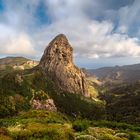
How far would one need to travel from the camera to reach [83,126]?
118 feet

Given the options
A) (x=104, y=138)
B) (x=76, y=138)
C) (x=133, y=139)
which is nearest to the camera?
(x=76, y=138)

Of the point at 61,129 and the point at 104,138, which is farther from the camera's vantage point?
the point at 104,138

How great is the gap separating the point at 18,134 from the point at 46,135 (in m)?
2.13

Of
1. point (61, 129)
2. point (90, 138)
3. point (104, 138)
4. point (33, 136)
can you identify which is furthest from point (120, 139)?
point (33, 136)

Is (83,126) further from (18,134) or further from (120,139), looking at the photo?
(18,134)

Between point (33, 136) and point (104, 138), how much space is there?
22.5ft

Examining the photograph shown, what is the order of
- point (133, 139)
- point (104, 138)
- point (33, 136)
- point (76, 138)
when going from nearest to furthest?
point (33, 136), point (76, 138), point (104, 138), point (133, 139)

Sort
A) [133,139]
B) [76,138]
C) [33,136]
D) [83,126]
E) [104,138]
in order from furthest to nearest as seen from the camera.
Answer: [83,126] → [133,139] → [104,138] → [76,138] → [33,136]

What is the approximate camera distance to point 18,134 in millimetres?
24000

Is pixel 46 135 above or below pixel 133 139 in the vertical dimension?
above

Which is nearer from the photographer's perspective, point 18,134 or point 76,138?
point 18,134

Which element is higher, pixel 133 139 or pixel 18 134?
pixel 18 134

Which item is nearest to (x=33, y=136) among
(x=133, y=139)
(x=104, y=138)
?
(x=104, y=138)

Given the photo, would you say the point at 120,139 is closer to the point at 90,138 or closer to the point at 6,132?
the point at 90,138
